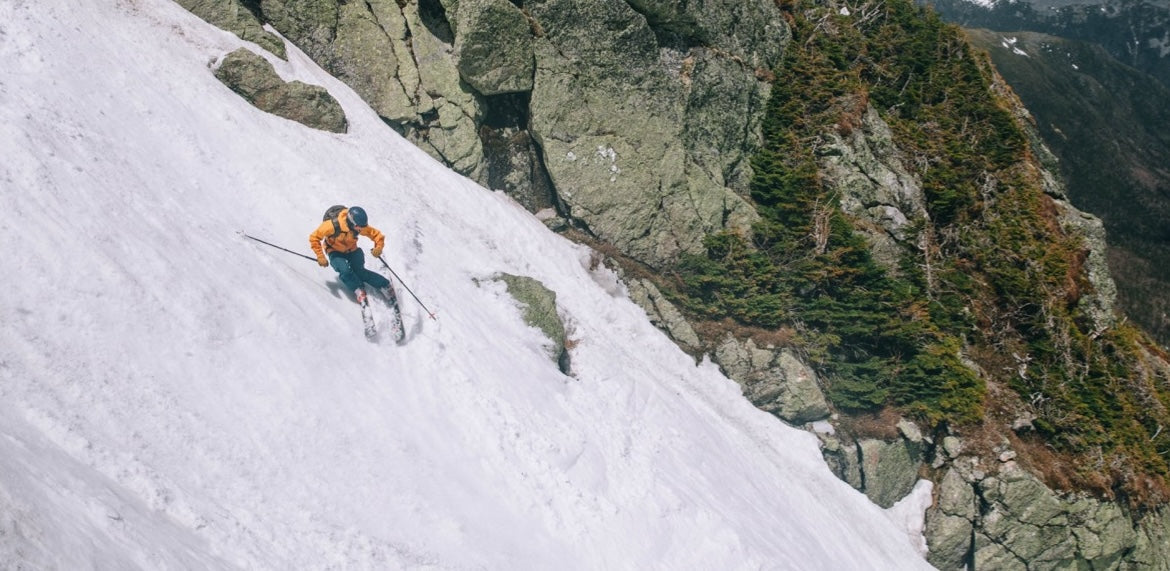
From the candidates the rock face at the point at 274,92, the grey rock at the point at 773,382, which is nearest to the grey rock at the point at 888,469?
the grey rock at the point at 773,382

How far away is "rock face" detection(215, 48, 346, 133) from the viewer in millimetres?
16938

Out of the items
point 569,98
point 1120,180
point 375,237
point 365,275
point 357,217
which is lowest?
point 365,275

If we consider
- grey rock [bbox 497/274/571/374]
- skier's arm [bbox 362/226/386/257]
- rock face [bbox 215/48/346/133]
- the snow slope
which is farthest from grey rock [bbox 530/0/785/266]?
skier's arm [bbox 362/226/386/257]

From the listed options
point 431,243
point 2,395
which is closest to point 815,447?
point 431,243

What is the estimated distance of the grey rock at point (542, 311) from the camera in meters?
15.5

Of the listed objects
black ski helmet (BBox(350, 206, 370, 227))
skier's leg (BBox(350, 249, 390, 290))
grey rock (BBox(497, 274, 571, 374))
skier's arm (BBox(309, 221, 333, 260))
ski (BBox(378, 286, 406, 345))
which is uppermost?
black ski helmet (BBox(350, 206, 370, 227))

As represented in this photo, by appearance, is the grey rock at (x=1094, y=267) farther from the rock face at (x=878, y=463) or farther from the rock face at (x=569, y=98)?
the rock face at (x=569, y=98)

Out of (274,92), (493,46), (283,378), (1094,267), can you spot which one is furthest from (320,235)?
(1094,267)

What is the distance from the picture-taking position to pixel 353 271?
1203 centimetres

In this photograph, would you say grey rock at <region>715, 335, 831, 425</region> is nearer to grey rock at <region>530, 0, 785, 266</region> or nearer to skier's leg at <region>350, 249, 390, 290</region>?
grey rock at <region>530, 0, 785, 266</region>

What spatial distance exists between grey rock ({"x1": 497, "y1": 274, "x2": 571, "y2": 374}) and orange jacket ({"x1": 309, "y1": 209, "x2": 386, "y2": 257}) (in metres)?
4.54

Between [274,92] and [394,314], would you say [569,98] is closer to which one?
[274,92]

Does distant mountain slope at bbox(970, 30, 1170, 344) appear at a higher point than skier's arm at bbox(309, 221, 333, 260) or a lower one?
higher

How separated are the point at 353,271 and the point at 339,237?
70 cm
